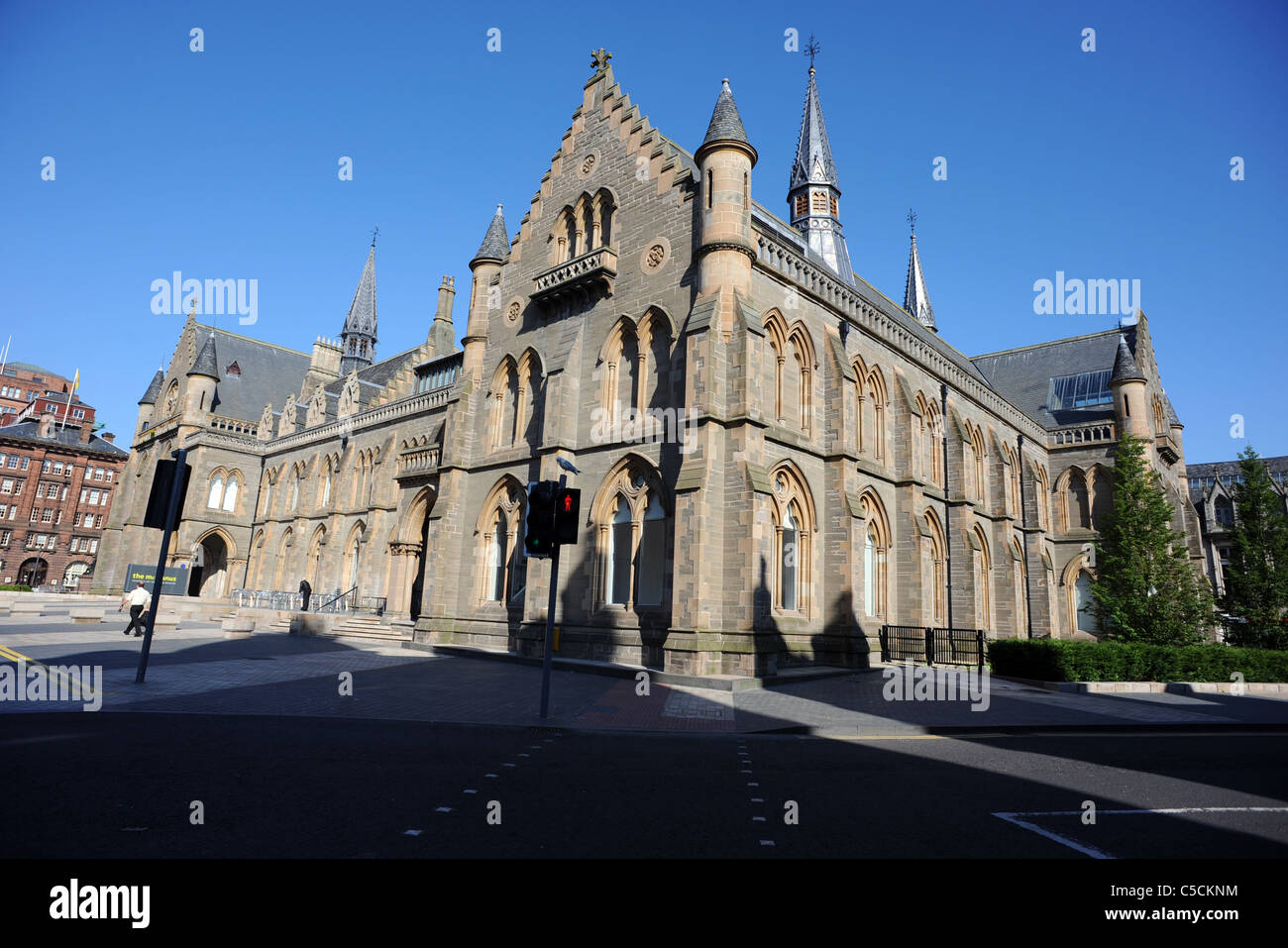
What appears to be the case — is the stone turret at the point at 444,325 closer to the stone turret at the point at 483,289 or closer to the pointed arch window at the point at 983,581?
the stone turret at the point at 483,289

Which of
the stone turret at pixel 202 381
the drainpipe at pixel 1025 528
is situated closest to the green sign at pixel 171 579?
the stone turret at pixel 202 381

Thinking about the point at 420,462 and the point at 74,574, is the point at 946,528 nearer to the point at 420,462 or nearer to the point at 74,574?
the point at 420,462

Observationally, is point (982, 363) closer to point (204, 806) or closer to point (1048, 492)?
point (1048, 492)

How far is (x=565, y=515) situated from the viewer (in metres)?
11.2

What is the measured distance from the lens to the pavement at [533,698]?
10812 mm

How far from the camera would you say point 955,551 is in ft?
90.5

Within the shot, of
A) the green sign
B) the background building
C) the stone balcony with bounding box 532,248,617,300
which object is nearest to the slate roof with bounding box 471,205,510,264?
the stone balcony with bounding box 532,248,617,300

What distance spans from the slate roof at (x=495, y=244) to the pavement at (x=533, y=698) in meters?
15.3

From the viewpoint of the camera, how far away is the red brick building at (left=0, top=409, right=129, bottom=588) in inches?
2842

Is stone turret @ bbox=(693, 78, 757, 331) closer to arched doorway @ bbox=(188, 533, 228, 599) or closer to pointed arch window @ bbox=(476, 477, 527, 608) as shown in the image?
pointed arch window @ bbox=(476, 477, 527, 608)

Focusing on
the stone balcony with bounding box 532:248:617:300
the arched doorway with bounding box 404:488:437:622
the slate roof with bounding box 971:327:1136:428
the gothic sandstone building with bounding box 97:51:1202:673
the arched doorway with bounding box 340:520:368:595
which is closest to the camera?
the gothic sandstone building with bounding box 97:51:1202:673

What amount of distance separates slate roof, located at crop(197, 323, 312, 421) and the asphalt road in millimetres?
46025

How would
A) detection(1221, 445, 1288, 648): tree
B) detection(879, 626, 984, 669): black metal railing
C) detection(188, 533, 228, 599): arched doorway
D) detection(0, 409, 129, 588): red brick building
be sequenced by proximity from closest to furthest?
detection(879, 626, 984, 669): black metal railing → detection(1221, 445, 1288, 648): tree → detection(188, 533, 228, 599): arched doorway → detection(0, 409, 129, 588): red brick building
